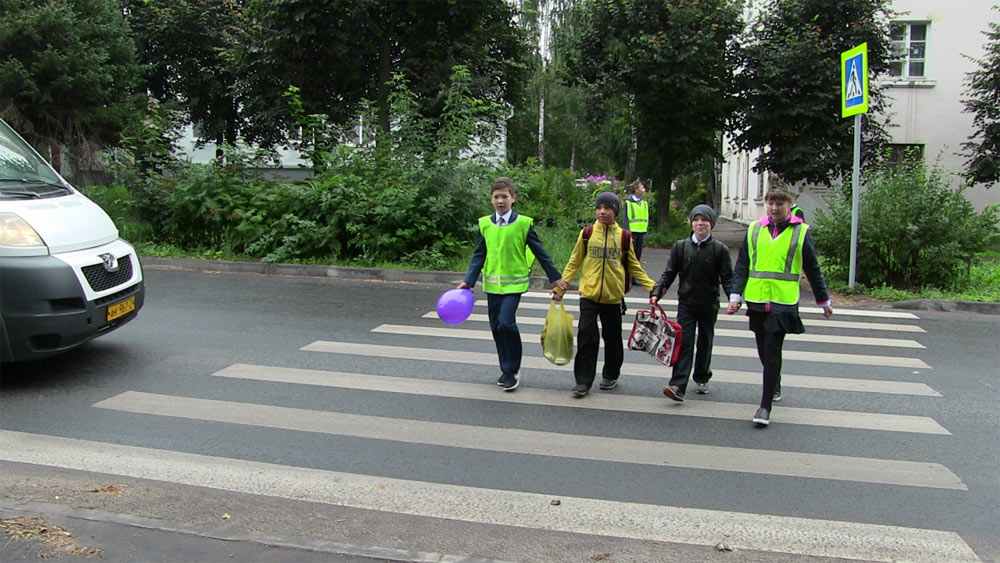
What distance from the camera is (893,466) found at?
481cm

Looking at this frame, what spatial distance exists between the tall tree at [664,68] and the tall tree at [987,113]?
6.54 m

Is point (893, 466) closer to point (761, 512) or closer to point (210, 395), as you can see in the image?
point (761, 512)

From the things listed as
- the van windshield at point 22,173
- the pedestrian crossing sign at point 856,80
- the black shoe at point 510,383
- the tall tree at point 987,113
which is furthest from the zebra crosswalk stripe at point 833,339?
the tall tree at point 987,113

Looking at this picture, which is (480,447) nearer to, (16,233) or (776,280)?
(776,280)

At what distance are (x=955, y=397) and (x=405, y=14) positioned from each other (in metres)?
16.9

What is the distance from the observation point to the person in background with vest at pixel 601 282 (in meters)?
6.18

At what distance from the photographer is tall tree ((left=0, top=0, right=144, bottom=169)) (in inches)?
870

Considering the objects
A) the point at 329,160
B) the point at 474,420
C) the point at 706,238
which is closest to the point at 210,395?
the point at 474,420

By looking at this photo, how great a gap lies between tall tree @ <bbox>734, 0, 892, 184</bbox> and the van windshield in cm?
1707

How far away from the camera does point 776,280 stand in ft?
18.4

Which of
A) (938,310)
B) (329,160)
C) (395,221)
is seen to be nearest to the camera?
(938,310)

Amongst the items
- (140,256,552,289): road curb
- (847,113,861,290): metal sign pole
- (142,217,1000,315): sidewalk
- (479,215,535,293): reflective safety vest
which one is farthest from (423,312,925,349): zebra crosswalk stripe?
(140,256,552,289): road curb

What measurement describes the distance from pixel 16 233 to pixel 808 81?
59.7 ft

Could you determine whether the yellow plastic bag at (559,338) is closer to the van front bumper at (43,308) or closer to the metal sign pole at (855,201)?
the van front bumper at (43,308)
